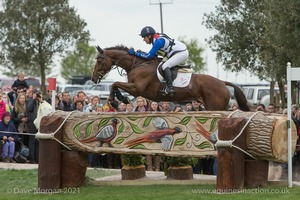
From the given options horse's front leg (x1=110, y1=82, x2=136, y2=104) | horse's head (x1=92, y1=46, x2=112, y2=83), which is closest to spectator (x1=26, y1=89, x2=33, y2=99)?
horse's head (x1=92, y1=46, x2=112, y2=83)

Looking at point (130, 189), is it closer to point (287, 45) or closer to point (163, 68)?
point (163, 68)

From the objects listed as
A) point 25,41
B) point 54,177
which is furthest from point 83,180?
point 25,41

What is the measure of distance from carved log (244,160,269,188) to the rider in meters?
2.53

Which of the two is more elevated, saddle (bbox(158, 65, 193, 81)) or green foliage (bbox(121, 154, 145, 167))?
saddle (bbox(158, 65, 193, 81))

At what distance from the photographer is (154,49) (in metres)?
14.9

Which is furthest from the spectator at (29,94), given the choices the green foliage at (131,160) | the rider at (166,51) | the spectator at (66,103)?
the green foliage at (131,160)

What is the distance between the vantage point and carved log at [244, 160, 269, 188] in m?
13.0

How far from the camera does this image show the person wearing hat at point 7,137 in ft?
62.0

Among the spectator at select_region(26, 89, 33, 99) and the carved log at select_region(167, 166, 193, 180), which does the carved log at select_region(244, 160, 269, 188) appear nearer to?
the carved log at select_region(167, 166, 193, 180)

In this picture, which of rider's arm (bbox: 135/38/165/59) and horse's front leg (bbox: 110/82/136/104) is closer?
horse's front leg (bbox: 110/82/136/104)

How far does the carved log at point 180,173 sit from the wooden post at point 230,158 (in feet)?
6.11

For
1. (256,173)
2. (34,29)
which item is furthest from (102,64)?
(34,29)

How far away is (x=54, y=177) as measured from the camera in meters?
13.7

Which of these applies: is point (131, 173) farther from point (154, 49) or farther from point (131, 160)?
point (154, 49)
